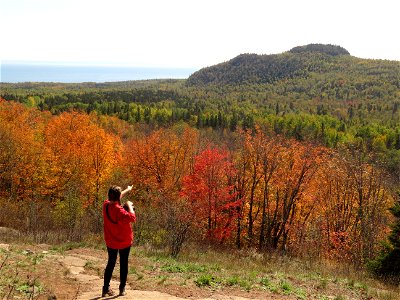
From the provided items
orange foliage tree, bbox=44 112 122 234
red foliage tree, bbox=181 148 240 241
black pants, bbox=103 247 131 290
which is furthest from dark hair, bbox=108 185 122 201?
orange foliage tree, bbox=44 112 122 234

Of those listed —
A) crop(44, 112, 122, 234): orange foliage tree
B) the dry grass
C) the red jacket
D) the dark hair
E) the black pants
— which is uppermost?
the dark hair

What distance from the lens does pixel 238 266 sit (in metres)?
12.7

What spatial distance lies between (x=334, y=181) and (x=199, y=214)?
15.8 m

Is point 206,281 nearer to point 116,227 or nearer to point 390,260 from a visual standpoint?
point 116,227

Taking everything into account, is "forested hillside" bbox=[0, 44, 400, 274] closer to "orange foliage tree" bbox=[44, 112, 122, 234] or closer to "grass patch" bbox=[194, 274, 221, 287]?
"orange foliage tree" bbox=[44, 112, 122, 234]

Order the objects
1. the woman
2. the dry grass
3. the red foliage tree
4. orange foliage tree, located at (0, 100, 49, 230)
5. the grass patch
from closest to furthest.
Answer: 1. the woman
2. the dry grass
3. the grass patch
4. the red foliage tree
5. orange foliage tree, located at (0, 100, 49, 230)

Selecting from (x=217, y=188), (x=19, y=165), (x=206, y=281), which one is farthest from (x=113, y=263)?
(x=19, y=165)

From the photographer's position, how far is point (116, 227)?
7457 millimetres

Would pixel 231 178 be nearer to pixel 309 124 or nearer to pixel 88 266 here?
pixel 88 266

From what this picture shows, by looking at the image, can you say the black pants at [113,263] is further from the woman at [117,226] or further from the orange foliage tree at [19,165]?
the orange foliage tree at [19,165]

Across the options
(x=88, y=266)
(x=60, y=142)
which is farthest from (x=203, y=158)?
(x=60, y=142)

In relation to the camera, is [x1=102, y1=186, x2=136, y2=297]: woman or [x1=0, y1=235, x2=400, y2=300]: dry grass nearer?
[x1=102, y1=186, x2=136, y2=297]: woman

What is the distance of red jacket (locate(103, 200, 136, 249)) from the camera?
7312mm

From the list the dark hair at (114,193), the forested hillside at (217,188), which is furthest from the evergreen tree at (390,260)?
the dark hair at (114,193)
